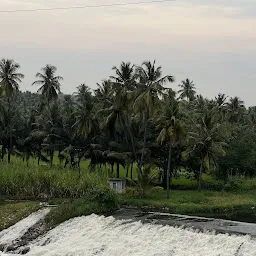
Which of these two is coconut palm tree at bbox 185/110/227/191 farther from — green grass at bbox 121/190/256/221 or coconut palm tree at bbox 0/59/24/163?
coconut palm tree at bbox 0/59/24/163

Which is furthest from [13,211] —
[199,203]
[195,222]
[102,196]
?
[199,203]

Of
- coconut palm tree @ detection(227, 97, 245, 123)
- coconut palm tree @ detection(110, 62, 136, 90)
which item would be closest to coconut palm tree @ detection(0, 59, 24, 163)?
coconut palm tree @ detection(110, 62, 136, 90)

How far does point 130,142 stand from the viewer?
44.7 m

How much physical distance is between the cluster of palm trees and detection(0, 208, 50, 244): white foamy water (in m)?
9.12

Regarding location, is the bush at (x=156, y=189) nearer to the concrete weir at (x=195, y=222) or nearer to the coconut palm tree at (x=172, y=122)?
the coconut palm tree at (x=172, y=122)

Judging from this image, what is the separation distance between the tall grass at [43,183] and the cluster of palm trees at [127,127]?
15.3ft

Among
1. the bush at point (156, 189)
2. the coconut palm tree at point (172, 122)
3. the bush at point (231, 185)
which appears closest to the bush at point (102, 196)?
the bush at point (156, 189)

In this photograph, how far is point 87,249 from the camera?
20.3m

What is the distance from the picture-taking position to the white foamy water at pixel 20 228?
80.5 ft

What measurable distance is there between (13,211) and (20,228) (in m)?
3.29

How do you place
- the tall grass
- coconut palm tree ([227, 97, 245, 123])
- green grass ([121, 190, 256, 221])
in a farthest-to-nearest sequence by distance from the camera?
coconut palm tree ([227, 97, 245, 123])
the tall grass
green grass ([121, 190, 256, 221])

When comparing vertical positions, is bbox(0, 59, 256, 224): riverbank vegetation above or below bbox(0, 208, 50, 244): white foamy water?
above

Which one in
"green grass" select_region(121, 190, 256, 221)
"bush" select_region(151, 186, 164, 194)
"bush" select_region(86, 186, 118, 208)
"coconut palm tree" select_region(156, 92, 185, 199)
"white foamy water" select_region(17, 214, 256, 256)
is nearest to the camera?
"white foamy water" select_region(17, 214, 256, 256)

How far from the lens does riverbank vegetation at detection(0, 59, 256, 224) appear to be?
109 feet
